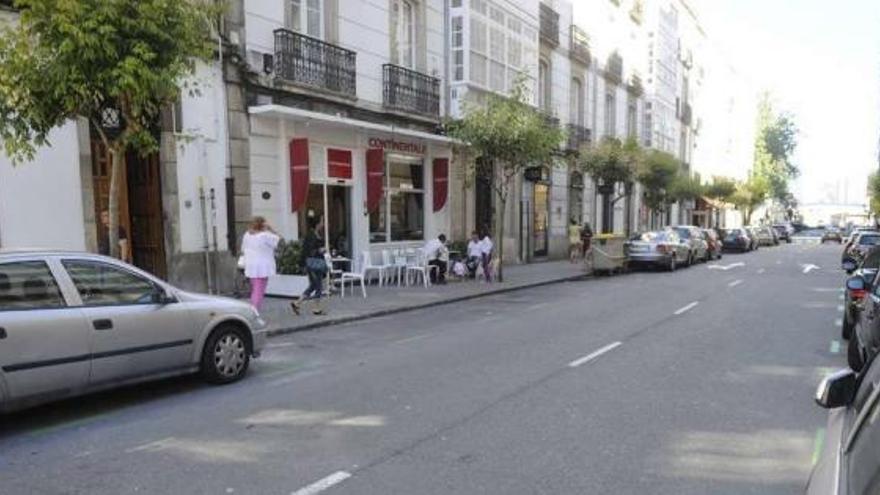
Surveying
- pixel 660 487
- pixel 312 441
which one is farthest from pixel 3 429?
pixel 660 487

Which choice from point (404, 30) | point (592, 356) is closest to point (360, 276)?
point (592, 356)

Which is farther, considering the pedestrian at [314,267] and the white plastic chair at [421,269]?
the white plastic chair at [421,269]

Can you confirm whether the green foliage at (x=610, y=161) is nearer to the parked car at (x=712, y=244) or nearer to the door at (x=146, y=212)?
the parked car at (x=712, y=244)

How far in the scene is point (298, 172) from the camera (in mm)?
15906

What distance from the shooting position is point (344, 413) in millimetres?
6383

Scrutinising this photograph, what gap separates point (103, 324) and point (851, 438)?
5925 millimetres

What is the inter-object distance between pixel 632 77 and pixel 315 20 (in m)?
25.6

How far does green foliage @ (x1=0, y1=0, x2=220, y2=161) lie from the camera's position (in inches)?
310

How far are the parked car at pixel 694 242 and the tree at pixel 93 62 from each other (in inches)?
886

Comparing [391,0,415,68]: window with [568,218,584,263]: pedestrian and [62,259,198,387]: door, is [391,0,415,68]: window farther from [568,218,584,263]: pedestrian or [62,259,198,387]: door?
[62,259,198,387]: door

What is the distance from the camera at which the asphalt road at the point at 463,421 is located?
15.8ft

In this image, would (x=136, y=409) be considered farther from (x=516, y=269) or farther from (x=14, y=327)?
(x=516, y=269)

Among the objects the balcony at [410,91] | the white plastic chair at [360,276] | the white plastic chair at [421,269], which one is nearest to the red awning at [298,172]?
the white plastic chair at [360,276]

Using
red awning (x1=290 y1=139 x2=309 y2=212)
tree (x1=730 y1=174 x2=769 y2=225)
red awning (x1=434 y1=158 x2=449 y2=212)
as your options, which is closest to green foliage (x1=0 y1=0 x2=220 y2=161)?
red awning (x1=290 y1=139 x2=309 y2=212)
